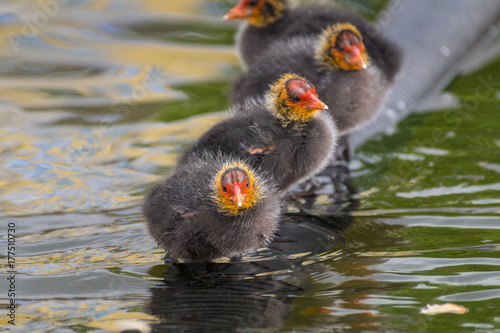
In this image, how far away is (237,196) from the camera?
136 inches

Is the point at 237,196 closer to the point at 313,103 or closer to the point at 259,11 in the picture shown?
the point at 313,103

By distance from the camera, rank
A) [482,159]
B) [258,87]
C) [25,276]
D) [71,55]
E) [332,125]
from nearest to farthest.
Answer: [25,276]
[332,125]
[258,87]
[482,159]
[71,55]

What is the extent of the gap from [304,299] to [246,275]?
42cm

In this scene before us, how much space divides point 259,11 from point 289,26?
0.27 m

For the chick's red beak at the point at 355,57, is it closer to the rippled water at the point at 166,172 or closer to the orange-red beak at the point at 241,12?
the rippled water at the point at 166,172

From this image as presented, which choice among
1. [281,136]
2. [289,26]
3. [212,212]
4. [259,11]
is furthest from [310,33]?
[212,212]

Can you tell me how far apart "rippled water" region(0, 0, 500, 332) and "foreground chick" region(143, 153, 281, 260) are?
187mm

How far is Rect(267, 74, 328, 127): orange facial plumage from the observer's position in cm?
409

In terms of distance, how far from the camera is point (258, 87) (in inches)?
191

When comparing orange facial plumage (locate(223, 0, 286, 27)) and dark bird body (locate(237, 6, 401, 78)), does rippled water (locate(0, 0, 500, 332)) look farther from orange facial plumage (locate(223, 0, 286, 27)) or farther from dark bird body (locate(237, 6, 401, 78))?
orange facial plumage (locate(223, 0, 286, 27))

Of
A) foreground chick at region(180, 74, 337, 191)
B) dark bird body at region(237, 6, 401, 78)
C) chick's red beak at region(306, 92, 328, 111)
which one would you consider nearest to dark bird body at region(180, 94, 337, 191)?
foreground chick at region(180, 74, 337, 191)

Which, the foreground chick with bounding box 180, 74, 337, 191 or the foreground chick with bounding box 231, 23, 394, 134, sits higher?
the foreground chick with bounding box 231, 23, 394, 134

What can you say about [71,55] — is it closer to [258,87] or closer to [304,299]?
[258,87]

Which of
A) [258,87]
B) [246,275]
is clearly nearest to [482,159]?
[258,87]
